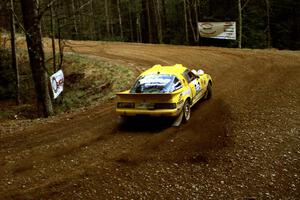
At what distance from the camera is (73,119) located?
35.6ft

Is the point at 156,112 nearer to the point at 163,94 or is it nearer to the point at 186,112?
the point at 163,94

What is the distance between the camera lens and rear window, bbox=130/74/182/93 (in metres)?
9.62

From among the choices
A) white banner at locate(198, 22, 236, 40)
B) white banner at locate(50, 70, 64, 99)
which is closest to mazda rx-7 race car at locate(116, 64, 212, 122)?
white banner at locate(50, 70, 64, 99)

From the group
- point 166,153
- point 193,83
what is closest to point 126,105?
point 166,153

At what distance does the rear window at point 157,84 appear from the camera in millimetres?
9617

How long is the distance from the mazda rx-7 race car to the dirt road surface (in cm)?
48

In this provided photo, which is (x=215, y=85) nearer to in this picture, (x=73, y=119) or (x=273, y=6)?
(x=73, y=119)

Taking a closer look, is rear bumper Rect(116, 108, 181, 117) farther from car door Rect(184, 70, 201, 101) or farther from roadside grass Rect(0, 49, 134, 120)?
roadside grass Rect(0, 49, 134, 120)

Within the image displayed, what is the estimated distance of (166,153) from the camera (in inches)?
307

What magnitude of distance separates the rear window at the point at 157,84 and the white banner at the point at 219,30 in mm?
16477

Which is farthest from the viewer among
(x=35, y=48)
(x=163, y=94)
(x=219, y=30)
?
(x=219, y=30)

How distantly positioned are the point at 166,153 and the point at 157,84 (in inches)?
99.3

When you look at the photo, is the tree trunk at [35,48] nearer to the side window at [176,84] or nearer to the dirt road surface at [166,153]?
the dirt road surface at [166,153]

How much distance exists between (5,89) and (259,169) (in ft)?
47.4
